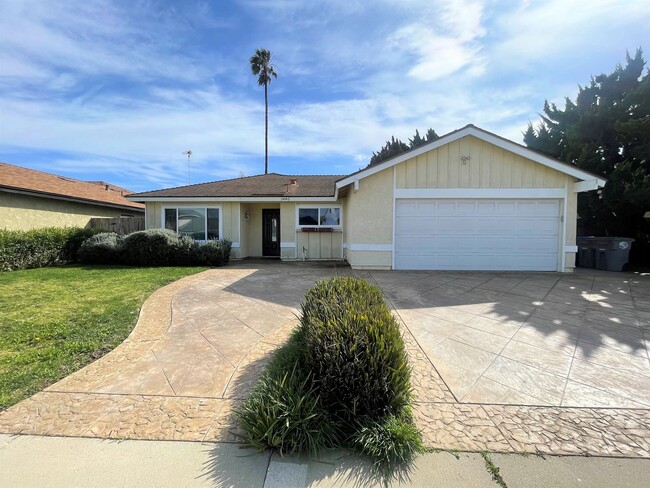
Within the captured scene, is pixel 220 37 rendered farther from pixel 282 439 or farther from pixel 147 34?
pixel 282 439

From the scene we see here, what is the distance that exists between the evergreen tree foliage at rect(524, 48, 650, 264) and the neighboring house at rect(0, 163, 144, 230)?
72.6ft

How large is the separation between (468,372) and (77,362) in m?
4.52

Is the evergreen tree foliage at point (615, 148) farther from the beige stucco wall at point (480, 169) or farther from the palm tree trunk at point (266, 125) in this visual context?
the palm tree trunk at point (266, 125)

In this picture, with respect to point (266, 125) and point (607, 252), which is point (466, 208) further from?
point (266, 125)

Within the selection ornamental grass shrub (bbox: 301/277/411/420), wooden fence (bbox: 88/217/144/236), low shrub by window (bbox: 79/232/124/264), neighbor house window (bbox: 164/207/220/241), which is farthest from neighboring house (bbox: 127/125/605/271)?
wooden fence (bbox: 88/217/144/236)

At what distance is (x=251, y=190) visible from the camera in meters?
14.0

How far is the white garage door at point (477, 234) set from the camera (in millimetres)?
10055

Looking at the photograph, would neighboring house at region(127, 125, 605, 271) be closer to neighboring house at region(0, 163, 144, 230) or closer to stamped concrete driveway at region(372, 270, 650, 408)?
stamped concrete driveway at region(372, 270, 650, 408)

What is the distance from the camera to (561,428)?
260cm

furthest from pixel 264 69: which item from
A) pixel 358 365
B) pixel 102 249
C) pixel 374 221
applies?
pixel 358 365

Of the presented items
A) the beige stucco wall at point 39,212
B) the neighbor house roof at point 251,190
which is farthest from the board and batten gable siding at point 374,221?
the beige stucco wall at point 39,212

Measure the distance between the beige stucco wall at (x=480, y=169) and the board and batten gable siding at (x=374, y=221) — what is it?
53.4 inches

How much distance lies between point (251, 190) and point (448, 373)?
12.1 metres

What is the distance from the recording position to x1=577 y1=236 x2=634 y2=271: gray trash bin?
10867 mm
